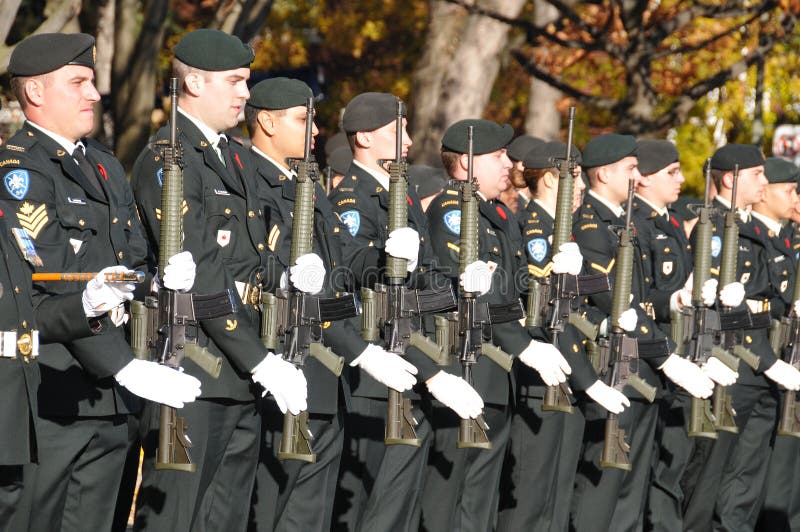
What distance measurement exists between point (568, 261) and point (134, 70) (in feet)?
18.6

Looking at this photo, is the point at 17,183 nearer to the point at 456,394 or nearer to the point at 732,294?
the point at 456,394

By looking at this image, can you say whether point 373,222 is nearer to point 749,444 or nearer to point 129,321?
point 129,321

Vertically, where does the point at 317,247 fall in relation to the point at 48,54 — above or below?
below

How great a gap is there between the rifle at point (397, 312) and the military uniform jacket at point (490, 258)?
0.51 meters

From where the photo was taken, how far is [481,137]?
24.5ft

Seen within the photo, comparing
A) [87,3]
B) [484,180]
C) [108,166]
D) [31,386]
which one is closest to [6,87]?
[87,3]

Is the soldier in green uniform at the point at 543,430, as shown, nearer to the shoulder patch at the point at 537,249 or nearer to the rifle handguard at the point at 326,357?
the shoulder patch at the point at 537,249

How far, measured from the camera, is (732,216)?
28.2 feet

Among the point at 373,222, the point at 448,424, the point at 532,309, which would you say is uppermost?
the point at 373,222

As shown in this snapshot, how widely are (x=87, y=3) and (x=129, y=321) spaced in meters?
7.15

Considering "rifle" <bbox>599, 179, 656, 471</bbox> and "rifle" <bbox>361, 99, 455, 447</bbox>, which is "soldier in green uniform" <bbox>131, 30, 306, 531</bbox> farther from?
"rifle" <bbox>599, 179, 656, 471</bbox>

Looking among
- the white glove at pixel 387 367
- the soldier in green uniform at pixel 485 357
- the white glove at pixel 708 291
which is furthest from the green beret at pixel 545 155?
the white glove at pixel 387 367

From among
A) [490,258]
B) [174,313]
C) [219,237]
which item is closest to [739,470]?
[490,258]

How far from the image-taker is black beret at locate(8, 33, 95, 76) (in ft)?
17.9
